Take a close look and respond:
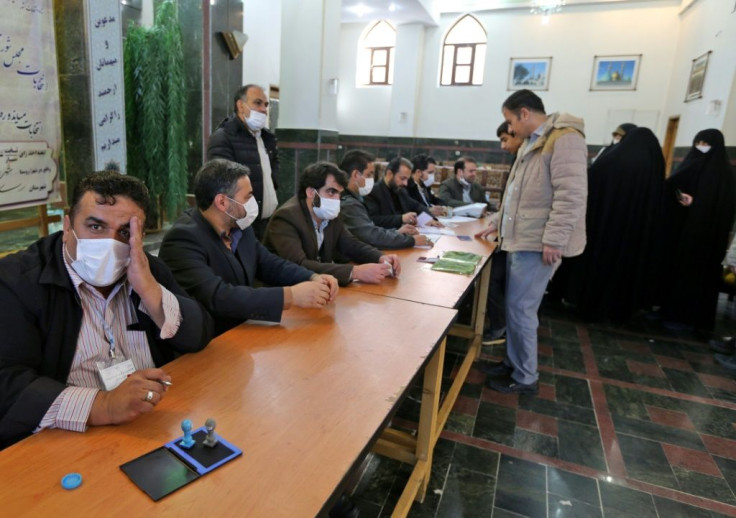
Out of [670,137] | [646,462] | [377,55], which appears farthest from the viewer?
[377,55]

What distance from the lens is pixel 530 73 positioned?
8.61 m

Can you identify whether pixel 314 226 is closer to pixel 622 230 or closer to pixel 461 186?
pixel 622 230

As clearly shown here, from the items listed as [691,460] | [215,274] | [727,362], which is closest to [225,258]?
[215,274]

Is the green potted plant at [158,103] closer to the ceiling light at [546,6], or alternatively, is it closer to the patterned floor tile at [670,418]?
the patterned floor tile at [670,418]

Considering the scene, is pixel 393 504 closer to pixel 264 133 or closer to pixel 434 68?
pixel 264 133

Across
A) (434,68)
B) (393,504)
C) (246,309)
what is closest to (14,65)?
(246,309)

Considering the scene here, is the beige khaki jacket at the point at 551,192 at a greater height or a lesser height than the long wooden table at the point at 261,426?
greater

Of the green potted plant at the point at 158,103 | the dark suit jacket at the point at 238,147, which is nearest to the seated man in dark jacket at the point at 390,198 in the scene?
the dark suit jacket at the point at 238,147

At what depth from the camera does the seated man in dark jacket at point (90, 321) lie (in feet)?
3.14

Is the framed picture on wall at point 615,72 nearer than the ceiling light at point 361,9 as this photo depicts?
No

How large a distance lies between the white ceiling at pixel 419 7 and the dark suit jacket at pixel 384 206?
4.99 m

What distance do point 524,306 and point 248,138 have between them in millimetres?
2012

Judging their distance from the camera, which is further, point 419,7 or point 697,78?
point 419,7

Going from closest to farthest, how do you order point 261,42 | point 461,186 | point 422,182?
1. point 422,182
2. point 461,186
3. point 261,42
